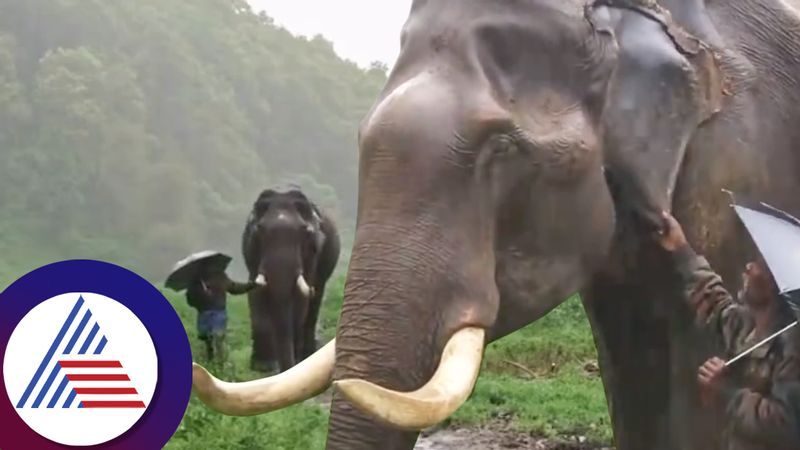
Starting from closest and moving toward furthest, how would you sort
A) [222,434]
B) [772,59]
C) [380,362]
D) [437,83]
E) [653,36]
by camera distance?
1. [380,362]
2. [437,83]
3. [653,36]
4. [772,59]
5. [222,434]

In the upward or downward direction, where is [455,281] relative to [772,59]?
downward

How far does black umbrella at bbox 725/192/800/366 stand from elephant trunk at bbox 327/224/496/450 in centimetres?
58

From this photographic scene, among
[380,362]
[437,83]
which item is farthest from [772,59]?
[380,362]

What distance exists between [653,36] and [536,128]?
397 millimetres

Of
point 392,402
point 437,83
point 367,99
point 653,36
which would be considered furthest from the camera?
point 367,99

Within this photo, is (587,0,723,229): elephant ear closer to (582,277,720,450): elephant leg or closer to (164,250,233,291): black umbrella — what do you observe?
(582,277,720,450): elephant leg

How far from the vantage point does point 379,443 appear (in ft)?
7.45

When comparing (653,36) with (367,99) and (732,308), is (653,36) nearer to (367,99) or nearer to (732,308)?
(732,308)

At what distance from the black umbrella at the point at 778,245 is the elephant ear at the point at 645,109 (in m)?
0.19

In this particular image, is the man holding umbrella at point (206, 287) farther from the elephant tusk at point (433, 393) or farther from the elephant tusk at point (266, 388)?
the elephant tusk at point (433, 393)

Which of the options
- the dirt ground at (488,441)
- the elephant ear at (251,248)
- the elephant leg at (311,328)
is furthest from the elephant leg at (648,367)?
the elephant leg at (311,328)

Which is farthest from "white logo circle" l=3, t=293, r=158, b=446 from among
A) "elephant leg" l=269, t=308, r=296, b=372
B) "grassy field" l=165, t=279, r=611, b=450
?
"elephant leg" l=269, t=308, r=296, b=372

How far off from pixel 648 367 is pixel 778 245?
763 millimetres

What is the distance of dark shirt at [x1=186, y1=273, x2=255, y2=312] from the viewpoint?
26.5 feet
